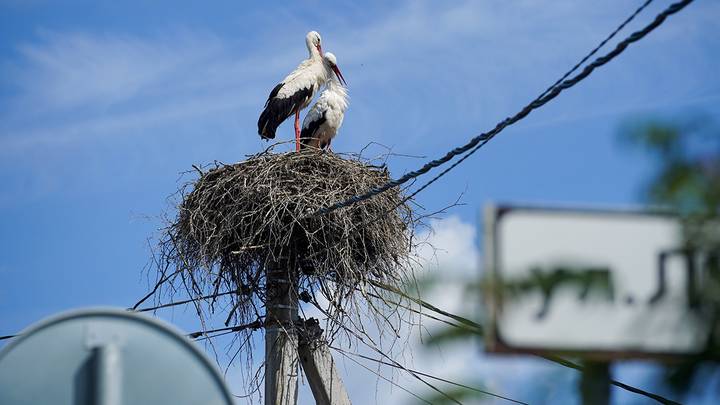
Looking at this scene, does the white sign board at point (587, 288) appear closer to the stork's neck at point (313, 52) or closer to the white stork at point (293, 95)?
the white stork at point (293, 95)

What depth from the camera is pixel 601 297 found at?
3.53ft

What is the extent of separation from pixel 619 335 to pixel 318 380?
548cm

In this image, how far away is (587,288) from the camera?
3.51 feet

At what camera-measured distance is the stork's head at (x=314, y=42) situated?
10.4m

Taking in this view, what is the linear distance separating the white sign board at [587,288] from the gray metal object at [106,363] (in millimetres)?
628

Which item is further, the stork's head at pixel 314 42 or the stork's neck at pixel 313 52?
the stork's head at pixel 314 42

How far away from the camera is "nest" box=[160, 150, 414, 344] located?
21.7 ft

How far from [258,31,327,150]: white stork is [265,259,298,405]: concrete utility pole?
2.77 metres

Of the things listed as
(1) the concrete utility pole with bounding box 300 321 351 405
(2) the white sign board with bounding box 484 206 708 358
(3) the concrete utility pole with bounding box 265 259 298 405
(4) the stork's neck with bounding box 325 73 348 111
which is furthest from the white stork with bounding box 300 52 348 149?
(2) the white sign board with bounding box 484 206 708 358

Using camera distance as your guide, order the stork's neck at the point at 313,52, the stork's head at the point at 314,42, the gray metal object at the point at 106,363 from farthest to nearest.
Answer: the stork's head at the point at 314,42, the stork's neck at the point at 313,52, the gray metal object at the point at 106,363

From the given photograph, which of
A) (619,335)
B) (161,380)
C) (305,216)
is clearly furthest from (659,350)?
(305,216)

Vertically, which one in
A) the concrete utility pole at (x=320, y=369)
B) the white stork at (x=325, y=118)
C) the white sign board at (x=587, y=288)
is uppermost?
the white stork at (x=325, y=118)

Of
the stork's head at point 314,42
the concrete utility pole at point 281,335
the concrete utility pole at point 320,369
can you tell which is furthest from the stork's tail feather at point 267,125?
the concrete utility pole at point 320,369

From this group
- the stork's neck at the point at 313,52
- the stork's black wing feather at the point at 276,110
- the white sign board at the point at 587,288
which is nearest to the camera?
the white sign board at the point at 587,288
